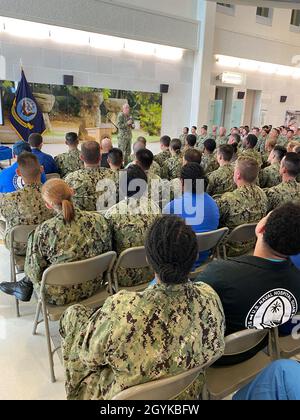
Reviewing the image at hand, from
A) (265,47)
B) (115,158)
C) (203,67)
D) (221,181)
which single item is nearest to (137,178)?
(115,158)

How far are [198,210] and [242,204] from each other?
0.49 metres

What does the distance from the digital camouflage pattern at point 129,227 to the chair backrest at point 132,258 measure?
11cm

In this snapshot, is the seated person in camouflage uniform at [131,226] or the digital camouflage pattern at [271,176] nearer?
the seated person in camouflage uniform at [131,226]

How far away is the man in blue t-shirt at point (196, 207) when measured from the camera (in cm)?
270

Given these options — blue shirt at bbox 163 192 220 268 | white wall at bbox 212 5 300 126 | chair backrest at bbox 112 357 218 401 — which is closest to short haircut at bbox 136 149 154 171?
blue shirt at bbox 163 192 220 268

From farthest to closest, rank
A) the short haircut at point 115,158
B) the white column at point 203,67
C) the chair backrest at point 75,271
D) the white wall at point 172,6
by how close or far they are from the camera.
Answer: the white column at point 203,67
the white wall at point 172,6
the short haircut at point 115,158
the chair backrest at point 75,271

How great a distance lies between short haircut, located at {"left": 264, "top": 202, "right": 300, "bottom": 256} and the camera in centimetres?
146

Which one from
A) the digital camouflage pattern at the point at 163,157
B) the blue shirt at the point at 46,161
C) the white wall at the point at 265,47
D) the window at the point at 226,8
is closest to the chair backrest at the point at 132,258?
the blue shirt at the point at 46,161

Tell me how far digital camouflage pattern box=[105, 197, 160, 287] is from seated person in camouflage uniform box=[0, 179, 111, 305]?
0.52 feet

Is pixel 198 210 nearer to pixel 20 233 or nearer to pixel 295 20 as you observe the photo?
pixel 20 233

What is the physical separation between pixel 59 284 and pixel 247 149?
485 centimetres

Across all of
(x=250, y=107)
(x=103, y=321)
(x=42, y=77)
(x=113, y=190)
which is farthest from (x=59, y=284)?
(x=250, y=107)

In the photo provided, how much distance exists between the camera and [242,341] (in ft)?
4.61

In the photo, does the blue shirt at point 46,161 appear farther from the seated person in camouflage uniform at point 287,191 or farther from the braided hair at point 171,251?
the braided hair at point 171,251
